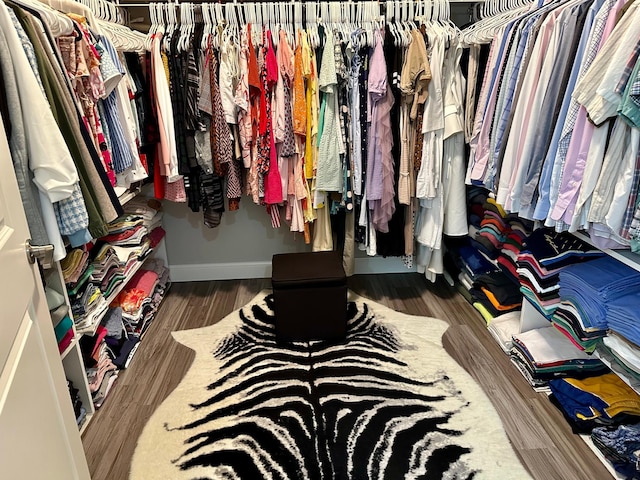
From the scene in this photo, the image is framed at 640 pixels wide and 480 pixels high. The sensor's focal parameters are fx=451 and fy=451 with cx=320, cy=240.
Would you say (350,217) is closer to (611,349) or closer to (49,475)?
(611,349)

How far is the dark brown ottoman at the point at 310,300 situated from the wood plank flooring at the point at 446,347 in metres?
0.53

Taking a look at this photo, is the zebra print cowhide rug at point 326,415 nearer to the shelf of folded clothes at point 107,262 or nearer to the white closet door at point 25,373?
the shelf of folded clothes at point 107,262

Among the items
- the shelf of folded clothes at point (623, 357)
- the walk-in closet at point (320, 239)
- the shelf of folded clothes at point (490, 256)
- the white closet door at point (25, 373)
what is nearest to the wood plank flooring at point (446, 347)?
the walk-in closet at point (320, 239)

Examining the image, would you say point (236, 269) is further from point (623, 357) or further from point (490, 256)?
point (623, 357)

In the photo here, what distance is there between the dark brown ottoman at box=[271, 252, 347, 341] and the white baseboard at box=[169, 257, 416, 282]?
81cm

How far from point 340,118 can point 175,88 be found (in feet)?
2.92

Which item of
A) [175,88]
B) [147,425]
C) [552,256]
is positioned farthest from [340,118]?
[147,425]

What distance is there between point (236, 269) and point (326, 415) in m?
1.59

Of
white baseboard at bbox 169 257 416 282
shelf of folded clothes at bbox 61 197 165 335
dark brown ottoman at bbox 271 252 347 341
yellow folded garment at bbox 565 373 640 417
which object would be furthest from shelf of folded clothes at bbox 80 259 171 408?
yellow folded garment at bbox 565 373 640 417

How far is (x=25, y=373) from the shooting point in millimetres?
934

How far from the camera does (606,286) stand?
1577mm

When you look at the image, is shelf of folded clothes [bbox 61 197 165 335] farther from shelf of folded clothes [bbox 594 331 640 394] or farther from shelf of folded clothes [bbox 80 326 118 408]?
shelf of folded clothes [bbox 594 331 640 394]

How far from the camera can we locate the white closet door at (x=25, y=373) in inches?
33.3

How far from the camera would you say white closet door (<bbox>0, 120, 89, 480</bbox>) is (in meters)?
0.85
